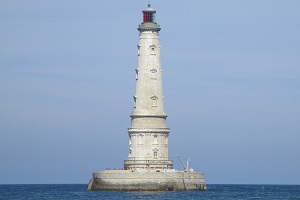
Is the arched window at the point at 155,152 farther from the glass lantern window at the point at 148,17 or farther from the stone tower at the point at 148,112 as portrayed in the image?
the glass lantern window at the point at 148,17

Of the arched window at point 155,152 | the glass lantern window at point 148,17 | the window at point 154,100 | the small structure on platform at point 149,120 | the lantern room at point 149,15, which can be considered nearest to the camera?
the small structure on platform at point 149,120

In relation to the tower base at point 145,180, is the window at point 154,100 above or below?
above

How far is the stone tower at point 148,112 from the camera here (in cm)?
10850

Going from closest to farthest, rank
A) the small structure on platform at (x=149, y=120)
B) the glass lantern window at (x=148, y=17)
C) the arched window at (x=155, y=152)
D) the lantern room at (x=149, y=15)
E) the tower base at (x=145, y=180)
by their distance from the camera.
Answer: the tower base at (x=145, y=180) → the small structure on platform at (x=149, y=120) → the arched window at (x=155, y=152) → the lantern room at (x=149, y=15) → the glass lantern window at (x=148, y=17)

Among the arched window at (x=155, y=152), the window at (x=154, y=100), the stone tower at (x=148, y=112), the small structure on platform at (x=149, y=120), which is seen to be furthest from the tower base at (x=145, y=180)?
the window at (x=154, y=100)

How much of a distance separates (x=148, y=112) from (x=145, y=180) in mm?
7780

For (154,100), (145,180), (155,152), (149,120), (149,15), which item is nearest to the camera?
(145,180)

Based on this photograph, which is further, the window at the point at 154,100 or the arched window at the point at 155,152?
the window at the point at 154,100

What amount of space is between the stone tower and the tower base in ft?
10.3

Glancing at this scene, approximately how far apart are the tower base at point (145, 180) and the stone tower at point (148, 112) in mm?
3150

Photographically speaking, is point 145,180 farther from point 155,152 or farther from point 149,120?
point 149,120

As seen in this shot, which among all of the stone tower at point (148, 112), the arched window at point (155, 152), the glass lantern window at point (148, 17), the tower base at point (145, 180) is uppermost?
the glass lantern window at point (148, 17)

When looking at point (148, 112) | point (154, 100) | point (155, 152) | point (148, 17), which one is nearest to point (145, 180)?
point (155, 152)

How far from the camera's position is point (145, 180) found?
343ft
